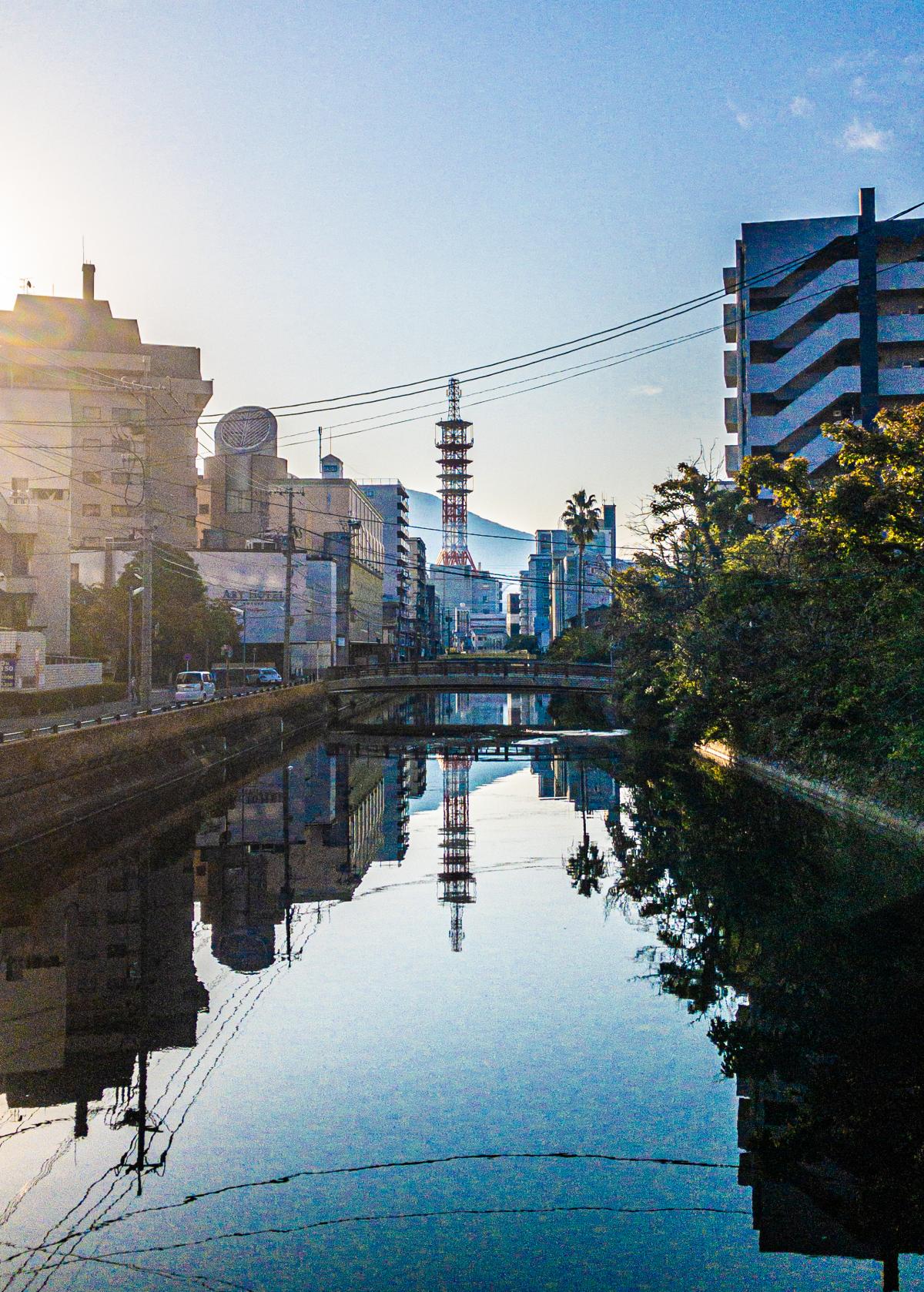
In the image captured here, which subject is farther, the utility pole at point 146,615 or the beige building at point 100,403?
the beige building at point 100,403

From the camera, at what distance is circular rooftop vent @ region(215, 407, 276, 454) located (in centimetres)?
10519

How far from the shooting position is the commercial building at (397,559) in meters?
166

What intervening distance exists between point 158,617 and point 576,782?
38471 millimetres

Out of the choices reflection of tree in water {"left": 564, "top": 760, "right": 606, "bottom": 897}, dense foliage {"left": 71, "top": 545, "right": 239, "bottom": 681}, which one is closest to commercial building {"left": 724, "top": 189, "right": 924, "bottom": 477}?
dense foliage {"left": 71, "top": 545, "right": 239, "bottom": 681}

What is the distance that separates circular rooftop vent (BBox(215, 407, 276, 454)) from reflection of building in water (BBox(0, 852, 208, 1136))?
90.6m

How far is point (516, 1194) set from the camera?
7.64 metres

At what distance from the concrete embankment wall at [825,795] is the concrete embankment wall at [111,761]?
624 inches

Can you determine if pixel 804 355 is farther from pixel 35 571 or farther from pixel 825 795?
pixel 825 795

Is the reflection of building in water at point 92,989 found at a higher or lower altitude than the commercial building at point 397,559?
lower

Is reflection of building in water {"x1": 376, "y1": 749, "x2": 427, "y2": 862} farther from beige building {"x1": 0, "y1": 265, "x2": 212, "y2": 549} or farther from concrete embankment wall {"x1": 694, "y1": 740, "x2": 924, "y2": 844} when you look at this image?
beige building {"x1": 0, "y1": 265, "x2": 212, "y2": 549}

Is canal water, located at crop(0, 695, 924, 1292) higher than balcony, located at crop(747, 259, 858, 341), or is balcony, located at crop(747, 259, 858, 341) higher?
balcony, located at crop(747, 259, 858, 341)

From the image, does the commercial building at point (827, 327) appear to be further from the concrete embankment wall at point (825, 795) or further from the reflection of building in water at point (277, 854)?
the reflection of building in water at point (277, 854)

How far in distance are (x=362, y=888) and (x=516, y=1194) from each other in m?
11.6

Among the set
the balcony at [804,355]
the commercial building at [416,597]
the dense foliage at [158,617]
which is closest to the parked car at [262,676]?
the dense foliage at [158,617]
